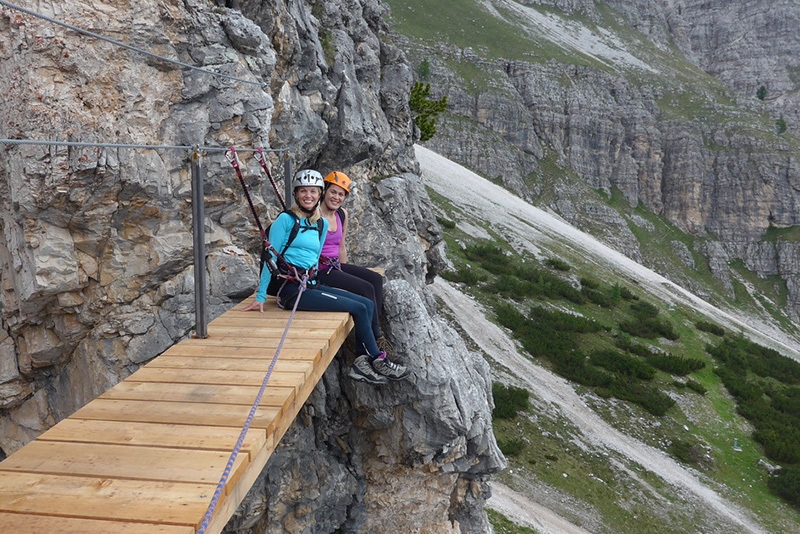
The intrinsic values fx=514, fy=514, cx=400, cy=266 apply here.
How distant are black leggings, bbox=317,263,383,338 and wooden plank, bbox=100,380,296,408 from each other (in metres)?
2.99

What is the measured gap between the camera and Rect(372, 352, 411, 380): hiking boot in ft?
27.7

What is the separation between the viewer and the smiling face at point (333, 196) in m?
8.60

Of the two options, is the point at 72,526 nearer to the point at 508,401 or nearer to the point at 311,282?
the point at 311,282

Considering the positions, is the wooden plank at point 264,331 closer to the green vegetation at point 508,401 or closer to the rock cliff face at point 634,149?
the green vegetation at point 508,401

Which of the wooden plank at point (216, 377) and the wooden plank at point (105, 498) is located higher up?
the wooden plank at point (105, 498)

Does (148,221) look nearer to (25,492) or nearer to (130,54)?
(130,54)

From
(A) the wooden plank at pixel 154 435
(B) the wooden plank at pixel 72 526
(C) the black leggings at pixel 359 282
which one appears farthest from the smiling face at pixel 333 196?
(B) the wooden plank at pixel 72 526

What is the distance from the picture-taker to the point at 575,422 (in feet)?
81.8

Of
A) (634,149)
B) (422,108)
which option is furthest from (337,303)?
(634,149)

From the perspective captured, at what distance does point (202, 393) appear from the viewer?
5.55 metres

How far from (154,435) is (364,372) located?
4.02 meters

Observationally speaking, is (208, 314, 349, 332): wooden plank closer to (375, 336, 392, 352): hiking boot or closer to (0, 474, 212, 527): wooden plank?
(375, 336, 392, 352): hiking boot

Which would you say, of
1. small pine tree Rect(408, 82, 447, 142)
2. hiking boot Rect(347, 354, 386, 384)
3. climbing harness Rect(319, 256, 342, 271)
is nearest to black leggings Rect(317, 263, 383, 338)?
climbing harness Rect(319, 256, 342, 271)

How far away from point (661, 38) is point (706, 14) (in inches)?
972
